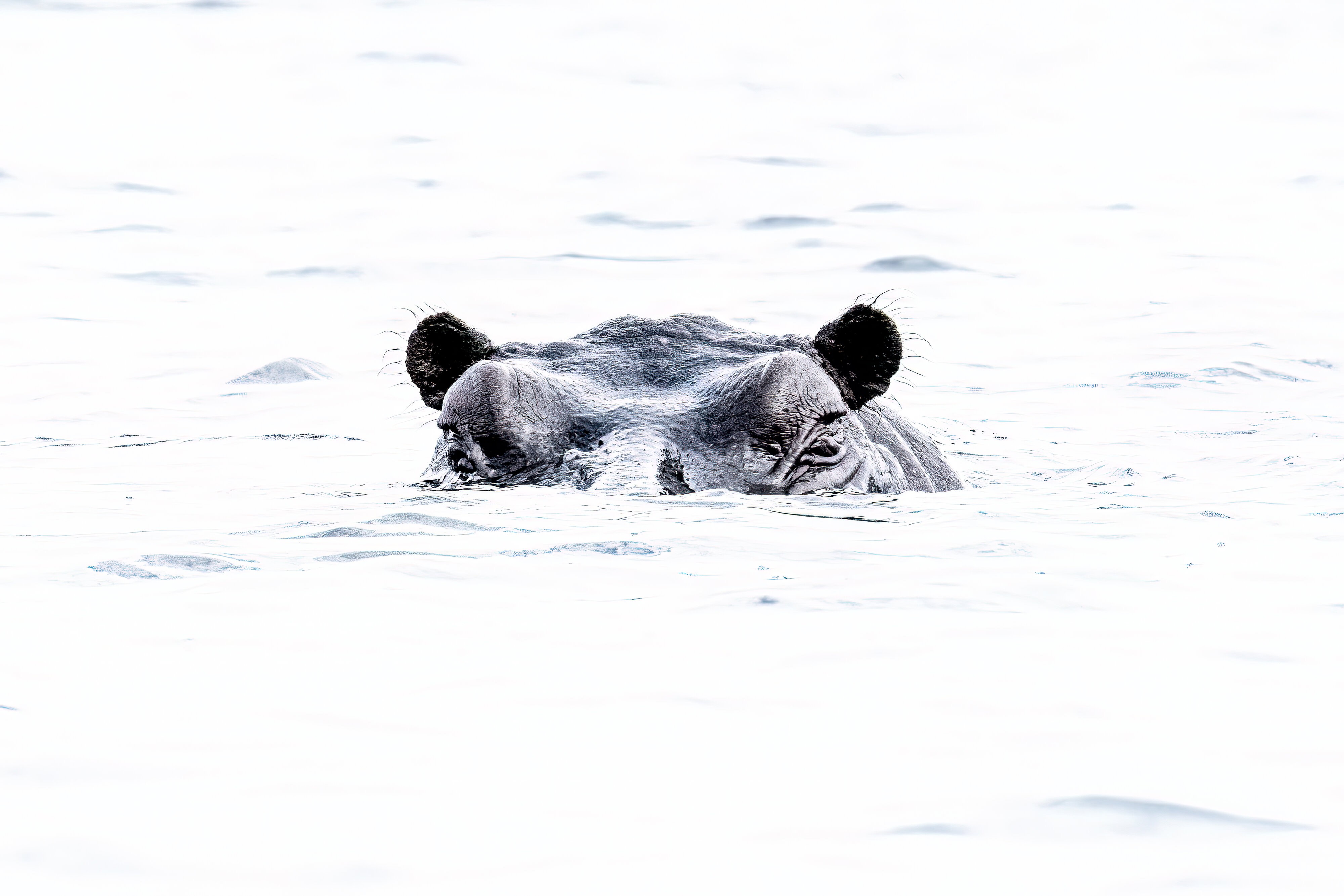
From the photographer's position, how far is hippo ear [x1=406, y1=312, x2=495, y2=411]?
8.72 meters

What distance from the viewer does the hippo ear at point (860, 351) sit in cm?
834

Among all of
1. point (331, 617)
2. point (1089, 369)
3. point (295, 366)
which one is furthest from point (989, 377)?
point (331, 617)

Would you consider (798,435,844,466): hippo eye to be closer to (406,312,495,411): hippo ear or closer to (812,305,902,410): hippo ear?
(812,305,902,410): hippo ear

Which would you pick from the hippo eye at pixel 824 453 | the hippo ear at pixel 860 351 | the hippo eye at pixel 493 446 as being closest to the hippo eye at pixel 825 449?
the hippo eye at pixel 824 453

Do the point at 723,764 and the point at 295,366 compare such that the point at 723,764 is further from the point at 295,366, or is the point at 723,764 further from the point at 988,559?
the point at 295,366

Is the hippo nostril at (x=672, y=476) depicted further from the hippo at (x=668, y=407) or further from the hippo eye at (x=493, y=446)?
the hippo eye at (x=493, y=446)

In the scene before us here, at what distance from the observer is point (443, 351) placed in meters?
8.80

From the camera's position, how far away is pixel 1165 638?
4.52 metres

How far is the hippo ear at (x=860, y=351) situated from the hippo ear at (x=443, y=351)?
2047 mm

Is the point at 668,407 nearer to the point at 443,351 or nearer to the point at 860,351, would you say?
the point at 860,351

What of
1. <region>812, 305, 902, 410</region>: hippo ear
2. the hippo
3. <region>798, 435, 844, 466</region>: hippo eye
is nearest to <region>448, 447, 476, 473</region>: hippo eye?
the hippo

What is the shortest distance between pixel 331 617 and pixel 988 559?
2.59 m

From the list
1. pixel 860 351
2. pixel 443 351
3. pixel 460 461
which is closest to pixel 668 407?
pixel 460 461

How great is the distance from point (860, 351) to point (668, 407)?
137cm
